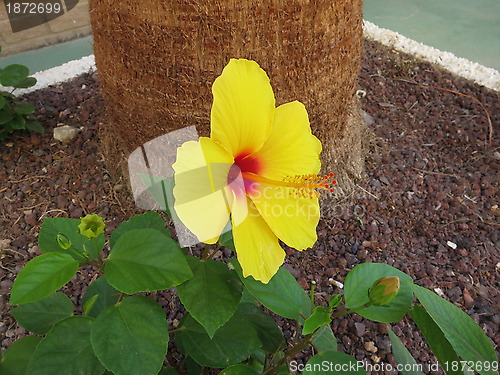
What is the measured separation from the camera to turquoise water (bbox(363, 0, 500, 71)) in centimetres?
296

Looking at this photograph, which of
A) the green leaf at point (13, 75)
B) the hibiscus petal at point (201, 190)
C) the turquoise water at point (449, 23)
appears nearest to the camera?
the hibiscus petal at point (201, 190)

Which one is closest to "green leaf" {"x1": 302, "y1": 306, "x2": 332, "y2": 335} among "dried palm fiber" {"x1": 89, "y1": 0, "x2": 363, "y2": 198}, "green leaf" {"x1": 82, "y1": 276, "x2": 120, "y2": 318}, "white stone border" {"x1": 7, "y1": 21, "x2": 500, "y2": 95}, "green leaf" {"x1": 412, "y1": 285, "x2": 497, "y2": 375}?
"green leaf" {"x1": 412, "y1": 285, "x2": 497, "y2": 375}

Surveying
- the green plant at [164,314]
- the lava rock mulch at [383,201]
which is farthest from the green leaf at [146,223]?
the lava rock mulch at [383,201]

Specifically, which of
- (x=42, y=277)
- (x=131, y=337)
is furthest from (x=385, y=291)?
(x=42, y=277)

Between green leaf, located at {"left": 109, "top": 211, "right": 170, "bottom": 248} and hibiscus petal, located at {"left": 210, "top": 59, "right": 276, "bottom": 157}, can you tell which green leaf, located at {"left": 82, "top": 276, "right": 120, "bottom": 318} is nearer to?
green leaf, located at {"left": 109, "top": 211, "right": 170, "bottom": 248}

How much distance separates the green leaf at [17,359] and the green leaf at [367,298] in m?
0.52

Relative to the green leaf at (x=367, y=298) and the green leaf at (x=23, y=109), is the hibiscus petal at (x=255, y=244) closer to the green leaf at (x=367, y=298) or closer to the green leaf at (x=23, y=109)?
the green leaf at (x=367, y=298)

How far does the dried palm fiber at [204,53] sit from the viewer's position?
118cm

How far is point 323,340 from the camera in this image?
77cm

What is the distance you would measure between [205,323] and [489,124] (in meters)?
1.88

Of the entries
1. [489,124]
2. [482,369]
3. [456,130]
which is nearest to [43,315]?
[482,369]

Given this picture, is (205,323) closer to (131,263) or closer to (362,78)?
(131,263)

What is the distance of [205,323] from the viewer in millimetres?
601

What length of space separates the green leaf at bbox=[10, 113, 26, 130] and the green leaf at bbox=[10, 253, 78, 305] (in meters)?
1.32
